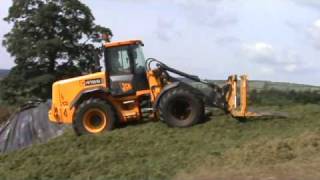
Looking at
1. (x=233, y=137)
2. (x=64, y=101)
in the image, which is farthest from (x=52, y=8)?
(x=233, y=137)

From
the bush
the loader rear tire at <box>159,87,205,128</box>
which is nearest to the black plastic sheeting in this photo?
the loader rear tire at <box>159,87,205,128</box>

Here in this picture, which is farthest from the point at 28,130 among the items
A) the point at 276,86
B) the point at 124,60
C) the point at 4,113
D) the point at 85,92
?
the point at 4,113

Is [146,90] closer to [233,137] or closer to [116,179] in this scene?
[233,137]

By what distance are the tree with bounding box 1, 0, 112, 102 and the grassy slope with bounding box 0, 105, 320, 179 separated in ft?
111

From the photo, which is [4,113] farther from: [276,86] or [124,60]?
[124,60]

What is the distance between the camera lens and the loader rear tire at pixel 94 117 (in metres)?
17.3

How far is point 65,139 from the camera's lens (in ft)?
53.6

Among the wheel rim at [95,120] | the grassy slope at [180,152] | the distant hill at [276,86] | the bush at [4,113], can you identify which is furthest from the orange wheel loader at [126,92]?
the bush at [4,113]

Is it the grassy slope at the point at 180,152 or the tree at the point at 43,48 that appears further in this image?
the tree at the point at 43,48

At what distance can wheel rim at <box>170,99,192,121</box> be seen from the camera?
16844 millimetres

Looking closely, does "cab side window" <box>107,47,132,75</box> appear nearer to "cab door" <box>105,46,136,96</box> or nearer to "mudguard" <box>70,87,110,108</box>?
"cab door" <box>105,46,136,96</box>

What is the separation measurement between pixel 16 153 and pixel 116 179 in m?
4.33

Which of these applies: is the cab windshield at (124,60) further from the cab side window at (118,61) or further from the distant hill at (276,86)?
the distant hill at (276,86)

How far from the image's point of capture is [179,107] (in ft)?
55.7
